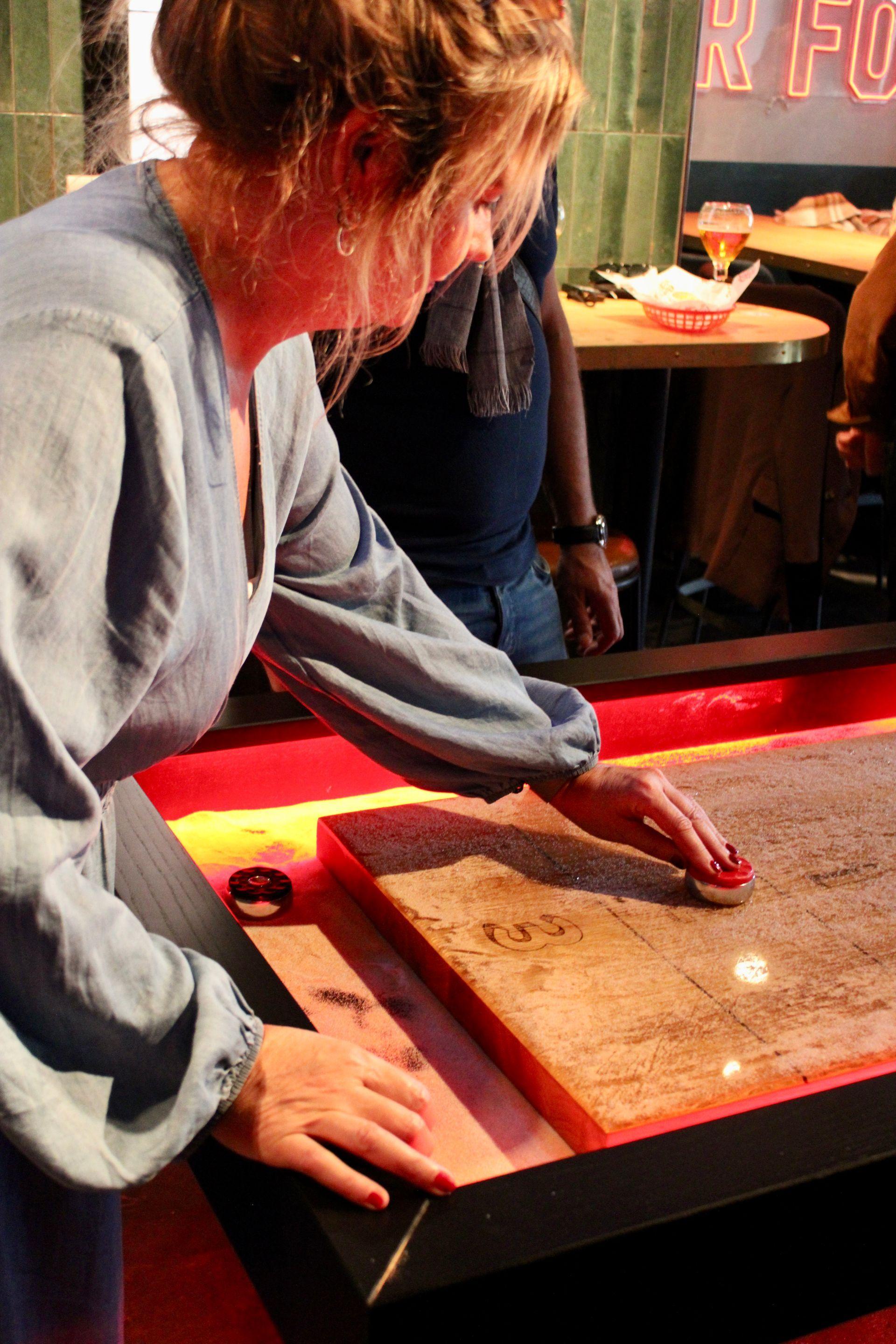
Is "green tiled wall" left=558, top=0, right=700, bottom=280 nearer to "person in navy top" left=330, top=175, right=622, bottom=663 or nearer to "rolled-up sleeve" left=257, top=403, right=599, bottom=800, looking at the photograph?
"person in navy top" left=330, top=175, right=622, bottom=663

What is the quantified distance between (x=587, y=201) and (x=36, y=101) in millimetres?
1599

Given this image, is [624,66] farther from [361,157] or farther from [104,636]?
[104,636]

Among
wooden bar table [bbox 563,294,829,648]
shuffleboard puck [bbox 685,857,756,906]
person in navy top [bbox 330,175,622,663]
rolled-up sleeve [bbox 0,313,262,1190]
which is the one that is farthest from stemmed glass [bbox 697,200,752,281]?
rolled-up sleeve [bbox 0,313,262,1190]

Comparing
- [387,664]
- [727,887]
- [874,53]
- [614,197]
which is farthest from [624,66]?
[727,887]

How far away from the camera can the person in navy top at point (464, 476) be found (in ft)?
5.29

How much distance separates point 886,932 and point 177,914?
20.8 inches

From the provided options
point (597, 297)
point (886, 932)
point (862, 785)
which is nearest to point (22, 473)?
point (886, 932)

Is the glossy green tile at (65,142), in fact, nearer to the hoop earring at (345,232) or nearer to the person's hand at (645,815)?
the person's hand at (645,815)

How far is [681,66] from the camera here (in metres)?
3.78

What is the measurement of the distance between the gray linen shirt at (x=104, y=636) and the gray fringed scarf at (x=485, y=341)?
0.82 metres

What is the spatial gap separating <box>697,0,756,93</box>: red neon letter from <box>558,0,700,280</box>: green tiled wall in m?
2.10

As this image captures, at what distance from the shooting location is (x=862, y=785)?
126 cm

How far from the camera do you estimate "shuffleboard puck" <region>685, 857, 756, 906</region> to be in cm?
101

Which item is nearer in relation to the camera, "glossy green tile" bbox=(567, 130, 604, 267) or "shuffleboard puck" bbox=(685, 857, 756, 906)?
"shuffleboard puck" bbox=(685, 857, 756, 906)
